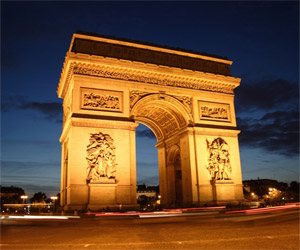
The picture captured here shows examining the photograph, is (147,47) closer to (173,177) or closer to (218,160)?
(218,160)

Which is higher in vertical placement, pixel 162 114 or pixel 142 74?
pixel 142 74

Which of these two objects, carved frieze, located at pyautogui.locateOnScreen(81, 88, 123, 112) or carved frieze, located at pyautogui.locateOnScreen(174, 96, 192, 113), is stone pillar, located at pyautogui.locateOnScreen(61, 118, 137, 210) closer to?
carved frieze, located at pyautogui.locateOnScreen(81, 88, 123, 112)

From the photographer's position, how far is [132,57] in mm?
26422

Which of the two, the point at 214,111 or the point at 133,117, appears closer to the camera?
the point at 133,117

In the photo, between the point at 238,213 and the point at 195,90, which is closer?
the point at 238,213

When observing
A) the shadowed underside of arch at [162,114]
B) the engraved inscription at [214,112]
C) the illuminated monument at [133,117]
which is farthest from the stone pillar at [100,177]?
the engraved inscription at [214,112]

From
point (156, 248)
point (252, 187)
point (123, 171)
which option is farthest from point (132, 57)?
point (252, 187)

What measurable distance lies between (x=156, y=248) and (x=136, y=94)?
62.5 feet

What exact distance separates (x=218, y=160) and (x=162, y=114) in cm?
683

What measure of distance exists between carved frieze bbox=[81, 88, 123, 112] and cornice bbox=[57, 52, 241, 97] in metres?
1.42

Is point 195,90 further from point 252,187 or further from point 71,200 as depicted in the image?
point 252,187

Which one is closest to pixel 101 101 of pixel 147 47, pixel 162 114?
pixel 147 47

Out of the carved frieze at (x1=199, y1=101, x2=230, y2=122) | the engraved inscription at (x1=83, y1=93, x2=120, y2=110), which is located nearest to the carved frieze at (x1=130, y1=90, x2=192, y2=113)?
the carved frieze at (x1=199, y1=101, x2=230, y2=122)

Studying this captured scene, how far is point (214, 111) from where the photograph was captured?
28.6m
